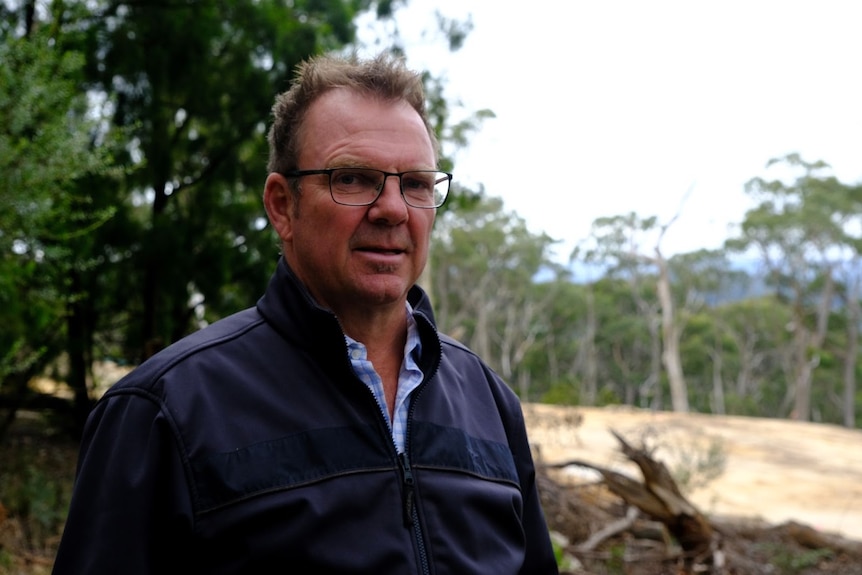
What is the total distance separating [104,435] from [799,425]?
77.3ft

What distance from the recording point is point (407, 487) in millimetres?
1419

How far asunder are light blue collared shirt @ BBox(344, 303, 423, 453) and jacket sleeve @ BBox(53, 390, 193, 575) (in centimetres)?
36

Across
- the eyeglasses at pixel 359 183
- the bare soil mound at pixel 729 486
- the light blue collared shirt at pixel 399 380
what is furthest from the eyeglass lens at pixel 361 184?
the bare soil mound at pixel 729 486

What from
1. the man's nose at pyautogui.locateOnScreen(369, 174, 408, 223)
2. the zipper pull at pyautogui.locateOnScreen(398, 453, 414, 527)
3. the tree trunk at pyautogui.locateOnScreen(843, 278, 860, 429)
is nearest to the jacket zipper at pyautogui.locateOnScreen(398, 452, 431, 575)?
the zipper pull at pyautogui.locateOnScreen(398, 453, 414, 527)

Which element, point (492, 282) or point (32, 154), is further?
point (492, 282)

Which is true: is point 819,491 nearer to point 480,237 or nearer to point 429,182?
point 429,182

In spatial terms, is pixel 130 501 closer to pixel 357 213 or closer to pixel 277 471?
pixel 277 471

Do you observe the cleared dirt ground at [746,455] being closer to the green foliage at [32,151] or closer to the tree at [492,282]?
the green foliage at [32,151]

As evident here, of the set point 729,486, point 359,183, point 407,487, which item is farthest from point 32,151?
point 729,486

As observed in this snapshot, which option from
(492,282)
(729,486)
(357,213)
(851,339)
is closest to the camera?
(357,213)

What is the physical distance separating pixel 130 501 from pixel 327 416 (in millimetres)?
334

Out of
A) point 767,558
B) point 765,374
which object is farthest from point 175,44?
point 765,374

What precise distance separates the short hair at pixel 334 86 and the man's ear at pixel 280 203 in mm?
28

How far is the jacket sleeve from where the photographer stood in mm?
1226
